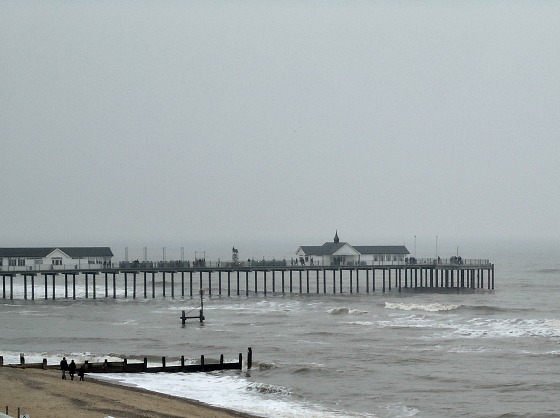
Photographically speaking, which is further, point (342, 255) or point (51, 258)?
point (342, 255)

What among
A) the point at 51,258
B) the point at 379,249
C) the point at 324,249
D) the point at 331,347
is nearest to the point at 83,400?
the point at 331,347

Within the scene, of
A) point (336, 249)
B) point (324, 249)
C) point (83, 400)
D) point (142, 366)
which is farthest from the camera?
point (324, 249)

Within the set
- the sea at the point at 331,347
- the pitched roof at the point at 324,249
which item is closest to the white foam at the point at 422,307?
the sea at the point at 331,347

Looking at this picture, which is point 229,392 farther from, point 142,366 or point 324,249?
point 324,249

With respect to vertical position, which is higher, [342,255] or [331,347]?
[342,255]

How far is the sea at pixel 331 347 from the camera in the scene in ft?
124

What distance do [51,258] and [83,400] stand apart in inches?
2091

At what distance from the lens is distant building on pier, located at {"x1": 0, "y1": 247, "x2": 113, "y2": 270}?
271 ft

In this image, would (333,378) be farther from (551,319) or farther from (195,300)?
(195,300)

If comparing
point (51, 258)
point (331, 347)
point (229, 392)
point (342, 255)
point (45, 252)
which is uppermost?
point (45, 252)

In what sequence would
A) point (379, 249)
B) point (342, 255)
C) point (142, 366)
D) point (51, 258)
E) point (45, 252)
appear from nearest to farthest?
point (142, 366), point (51, 258), point (45, 252), point (342, 255), point (379, 249)

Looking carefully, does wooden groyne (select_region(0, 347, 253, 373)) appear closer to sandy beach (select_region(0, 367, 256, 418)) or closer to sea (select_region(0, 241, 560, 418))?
sea (select_region(0, 241, 560, 418))

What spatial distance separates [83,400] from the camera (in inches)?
1300

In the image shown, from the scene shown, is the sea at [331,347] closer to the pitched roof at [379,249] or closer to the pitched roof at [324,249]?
the pitched roof at [324,249]
